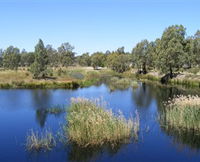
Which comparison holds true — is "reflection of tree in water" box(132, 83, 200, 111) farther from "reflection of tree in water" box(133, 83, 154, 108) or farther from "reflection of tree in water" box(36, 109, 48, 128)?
"reflection of tree in water" box(36, 109, 48, 128)

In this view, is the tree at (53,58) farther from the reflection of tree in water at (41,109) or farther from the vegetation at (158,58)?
the reflection of tree in water at (41,109)

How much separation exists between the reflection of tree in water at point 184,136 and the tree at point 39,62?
125 ft

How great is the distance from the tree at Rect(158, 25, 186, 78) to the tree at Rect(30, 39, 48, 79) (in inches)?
1082

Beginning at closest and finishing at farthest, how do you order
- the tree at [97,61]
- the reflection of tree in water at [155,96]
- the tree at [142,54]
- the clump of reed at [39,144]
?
the clump of reed at [39,144], the reflection of tree in water at [155,96], the tree at [142,54], the tree at [97,61]

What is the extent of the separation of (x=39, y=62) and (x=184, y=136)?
40712 mm

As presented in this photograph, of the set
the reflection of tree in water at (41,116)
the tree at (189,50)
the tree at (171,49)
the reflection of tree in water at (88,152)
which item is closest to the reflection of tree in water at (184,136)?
the reflection of tree in water at (88,152)

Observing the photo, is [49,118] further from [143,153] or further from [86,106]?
[143,153]

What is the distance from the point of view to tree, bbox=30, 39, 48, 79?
169ft

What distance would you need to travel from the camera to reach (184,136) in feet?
54.2

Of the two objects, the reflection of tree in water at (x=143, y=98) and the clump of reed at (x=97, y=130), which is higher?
the clump of reed at (x=97, y=130)

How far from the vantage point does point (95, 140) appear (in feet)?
46.8

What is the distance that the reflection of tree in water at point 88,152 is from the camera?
513 inches

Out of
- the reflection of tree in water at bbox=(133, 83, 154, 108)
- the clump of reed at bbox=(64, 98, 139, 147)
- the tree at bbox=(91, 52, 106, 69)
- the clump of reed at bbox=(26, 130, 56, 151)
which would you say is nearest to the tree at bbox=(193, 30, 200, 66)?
the reflection of tree in water at bbox=(133, 83, 154, 108)

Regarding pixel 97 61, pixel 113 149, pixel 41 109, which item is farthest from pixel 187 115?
pixel 97 61
